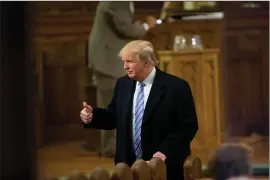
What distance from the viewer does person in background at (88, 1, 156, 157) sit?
1.15 metres

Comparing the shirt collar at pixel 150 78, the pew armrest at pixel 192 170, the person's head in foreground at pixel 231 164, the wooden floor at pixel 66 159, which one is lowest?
the wooden floor at pixel 66 159

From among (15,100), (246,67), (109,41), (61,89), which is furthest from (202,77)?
(15,100)

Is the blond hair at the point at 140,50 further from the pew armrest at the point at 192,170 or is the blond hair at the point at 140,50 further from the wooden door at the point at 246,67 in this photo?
the wooden door at the point at 246,67

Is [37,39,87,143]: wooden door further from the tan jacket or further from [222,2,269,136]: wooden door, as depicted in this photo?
[222,2,269,136]: wooden door

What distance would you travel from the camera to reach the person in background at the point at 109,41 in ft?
3.77

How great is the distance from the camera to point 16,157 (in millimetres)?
954

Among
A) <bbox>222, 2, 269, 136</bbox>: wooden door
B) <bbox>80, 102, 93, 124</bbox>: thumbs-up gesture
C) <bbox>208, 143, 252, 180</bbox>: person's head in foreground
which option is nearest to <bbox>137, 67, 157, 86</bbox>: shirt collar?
<bbox>80, 102, 93, 124</bbox>: thumbs-up gesture

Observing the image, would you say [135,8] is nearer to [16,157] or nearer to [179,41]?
[179,41]

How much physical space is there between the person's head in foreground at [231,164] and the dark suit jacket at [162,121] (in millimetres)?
168

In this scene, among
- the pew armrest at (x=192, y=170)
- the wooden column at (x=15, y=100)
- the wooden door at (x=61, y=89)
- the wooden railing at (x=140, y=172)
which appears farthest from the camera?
the wooden door at (x=61, y=89)

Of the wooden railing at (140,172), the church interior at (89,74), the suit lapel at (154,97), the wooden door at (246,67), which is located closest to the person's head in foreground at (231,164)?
the wooden railing at (140,172)

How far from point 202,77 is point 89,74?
30 cm

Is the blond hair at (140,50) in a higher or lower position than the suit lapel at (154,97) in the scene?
higher

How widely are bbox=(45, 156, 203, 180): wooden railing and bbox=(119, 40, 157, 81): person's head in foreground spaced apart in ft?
0.55
